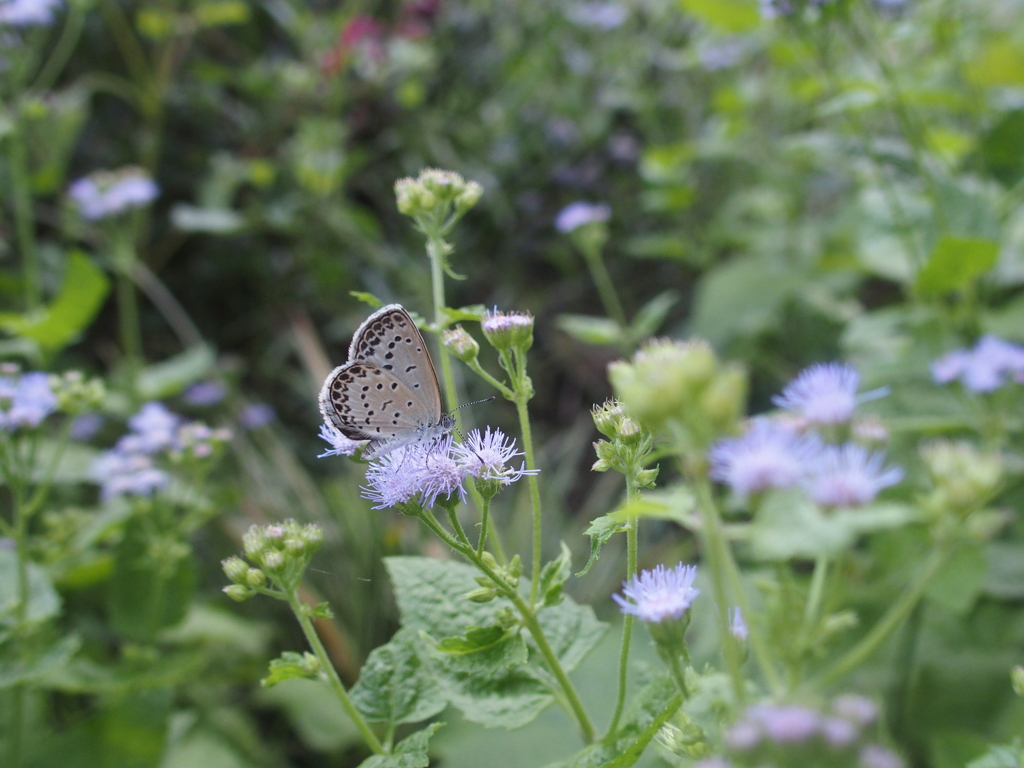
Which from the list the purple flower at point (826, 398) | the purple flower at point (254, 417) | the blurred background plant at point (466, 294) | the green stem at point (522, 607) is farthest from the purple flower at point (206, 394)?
the purple flower at point (826, 398)

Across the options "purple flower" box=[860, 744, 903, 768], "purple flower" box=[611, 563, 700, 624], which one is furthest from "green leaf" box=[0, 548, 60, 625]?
"purple flower" box=[860, 744, 903, 768]

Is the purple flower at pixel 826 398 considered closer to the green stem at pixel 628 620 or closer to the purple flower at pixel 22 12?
the green stem at pixel 628 620

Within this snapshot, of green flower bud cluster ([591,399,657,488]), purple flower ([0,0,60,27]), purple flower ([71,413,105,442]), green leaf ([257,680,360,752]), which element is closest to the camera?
green flower bud cluster ([591,399,657,488])

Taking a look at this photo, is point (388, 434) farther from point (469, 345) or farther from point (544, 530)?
point (544, 530)

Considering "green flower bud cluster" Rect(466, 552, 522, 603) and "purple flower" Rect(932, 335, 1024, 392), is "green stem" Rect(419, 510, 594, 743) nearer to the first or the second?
"green flower bud cluster" Rect(466, 552, 522, 603)

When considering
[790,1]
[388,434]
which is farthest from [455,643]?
[790,1]
